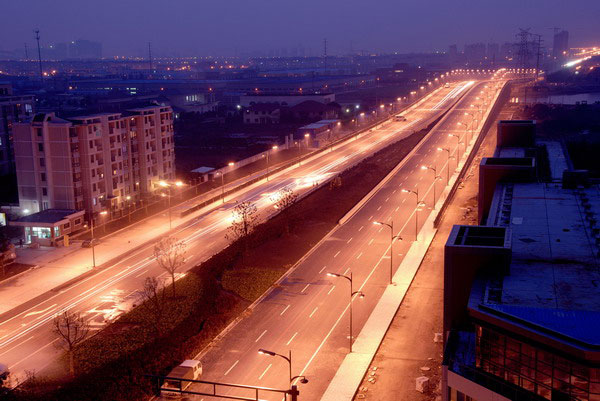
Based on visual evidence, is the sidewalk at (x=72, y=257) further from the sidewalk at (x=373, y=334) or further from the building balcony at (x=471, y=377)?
the building balcony at (x=471, y=377)

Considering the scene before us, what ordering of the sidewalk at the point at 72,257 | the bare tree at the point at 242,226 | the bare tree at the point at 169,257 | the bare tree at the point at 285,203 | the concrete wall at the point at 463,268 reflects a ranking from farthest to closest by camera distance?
the bare tree at the point at 285,203, the bare tree at the point at 242,226, the bare tree at the point at 169,257, the sidewalk at the point at 72,257, the concrete wall at the point at 463,268

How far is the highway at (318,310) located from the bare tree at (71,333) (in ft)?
17.7

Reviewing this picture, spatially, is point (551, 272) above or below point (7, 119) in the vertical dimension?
below

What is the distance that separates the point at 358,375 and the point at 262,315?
7857mm

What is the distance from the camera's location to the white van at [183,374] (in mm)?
25531

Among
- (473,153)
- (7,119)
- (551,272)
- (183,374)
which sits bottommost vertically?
(183,374)

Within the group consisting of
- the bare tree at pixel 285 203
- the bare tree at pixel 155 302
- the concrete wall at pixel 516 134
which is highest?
the concrete wall at pixel 516 134

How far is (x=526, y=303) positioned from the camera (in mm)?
21250

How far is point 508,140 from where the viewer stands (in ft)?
191

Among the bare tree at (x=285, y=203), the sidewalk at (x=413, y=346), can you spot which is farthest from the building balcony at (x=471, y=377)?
the bare tree at (x=285, y=203)

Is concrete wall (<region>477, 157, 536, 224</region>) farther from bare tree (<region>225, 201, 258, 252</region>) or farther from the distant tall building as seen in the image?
the distant tall building

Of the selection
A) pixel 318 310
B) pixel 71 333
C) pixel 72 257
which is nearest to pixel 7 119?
pixel 72 257

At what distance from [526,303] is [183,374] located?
13437mm

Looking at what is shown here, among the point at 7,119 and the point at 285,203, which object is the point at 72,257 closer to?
the point at 285,203
